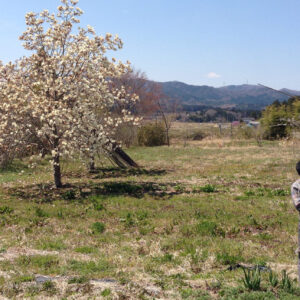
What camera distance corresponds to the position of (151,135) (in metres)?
45.4

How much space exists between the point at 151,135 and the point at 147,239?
3667 cm

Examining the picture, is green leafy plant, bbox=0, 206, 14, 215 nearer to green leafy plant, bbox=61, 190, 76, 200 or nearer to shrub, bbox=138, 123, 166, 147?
green leafy plant, bbox=61, 190, 76, 200

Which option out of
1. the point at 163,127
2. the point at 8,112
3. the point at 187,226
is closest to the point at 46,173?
the point at 8,112

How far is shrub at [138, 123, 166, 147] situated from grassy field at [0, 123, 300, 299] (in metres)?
27.6

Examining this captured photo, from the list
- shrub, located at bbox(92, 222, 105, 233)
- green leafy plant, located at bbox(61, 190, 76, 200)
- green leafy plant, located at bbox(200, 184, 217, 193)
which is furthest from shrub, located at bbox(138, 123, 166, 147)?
shrub, located at bbox(92, 222, 105, 233)

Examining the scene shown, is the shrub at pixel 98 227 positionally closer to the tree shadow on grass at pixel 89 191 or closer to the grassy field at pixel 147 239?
the grassy field at pixel 147 239

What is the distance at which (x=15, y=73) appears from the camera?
15.4m

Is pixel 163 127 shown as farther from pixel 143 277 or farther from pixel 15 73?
pixel 143 277

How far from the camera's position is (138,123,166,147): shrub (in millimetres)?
44906

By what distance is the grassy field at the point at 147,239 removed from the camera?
5934 millimetres

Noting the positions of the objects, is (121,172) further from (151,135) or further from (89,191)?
(151,135)

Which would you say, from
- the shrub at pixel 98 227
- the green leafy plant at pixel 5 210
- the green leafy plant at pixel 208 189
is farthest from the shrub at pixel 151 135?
the shrub at pixel 98 227

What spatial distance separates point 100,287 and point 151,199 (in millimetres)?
7458

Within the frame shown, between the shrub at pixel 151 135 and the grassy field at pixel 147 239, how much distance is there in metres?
27.6
